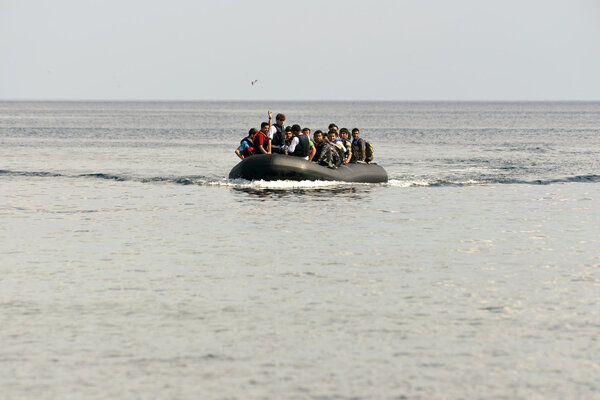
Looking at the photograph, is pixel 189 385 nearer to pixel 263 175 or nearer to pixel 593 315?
pixel 593 315

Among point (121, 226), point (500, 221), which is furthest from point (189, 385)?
point (500, 221)

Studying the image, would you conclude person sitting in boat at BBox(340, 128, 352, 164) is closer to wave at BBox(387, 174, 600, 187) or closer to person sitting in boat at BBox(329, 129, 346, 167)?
person sitting in boat at BBox(329, 129, 346, 167)

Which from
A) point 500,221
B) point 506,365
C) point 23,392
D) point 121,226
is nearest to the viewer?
point 23,392

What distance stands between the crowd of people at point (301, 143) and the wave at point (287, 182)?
0.87 m

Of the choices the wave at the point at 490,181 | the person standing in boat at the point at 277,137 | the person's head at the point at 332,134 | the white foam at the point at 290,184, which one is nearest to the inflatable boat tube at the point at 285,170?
the white foam at the point at 290,184

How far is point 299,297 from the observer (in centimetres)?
1242

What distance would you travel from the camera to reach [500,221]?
21.4 meters

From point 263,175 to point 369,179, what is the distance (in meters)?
4.16

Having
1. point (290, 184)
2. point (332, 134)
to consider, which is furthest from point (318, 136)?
point (290, 184)

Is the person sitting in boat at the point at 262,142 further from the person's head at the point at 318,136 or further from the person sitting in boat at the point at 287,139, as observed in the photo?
the person's head at the point at 318,136

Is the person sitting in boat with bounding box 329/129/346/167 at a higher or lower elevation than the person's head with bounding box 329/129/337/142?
lower

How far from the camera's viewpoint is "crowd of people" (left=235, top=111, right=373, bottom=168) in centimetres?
2800

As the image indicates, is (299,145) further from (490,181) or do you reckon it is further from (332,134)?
(490,181)

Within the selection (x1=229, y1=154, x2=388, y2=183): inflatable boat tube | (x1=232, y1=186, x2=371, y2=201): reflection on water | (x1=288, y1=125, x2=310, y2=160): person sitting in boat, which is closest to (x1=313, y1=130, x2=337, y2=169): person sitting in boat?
(x1=229, y1=154, x2=388, y2=183): inflatable boat tube
